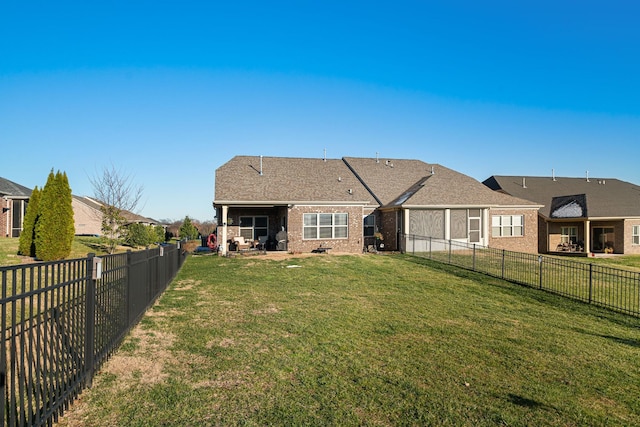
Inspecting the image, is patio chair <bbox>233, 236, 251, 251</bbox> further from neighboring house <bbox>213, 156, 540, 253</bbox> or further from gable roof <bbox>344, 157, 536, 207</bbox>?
gable roof <bbox>344, 157, 536, 207</bbox>

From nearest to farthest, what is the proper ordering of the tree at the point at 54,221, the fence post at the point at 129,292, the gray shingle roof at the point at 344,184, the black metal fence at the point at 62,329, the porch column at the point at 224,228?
the black metal fence at the point at 62,329 → the fence post at the point at 129,292 → the tree at the point at 54,221 → the porch column at the point at 224,228 → the gray shingle roof at the point at 344,184

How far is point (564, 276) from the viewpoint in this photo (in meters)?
13.7

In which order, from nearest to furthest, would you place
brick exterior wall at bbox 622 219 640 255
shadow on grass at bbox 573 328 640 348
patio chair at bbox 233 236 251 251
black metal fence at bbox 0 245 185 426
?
1. black metal fence at bbox 0 245 185 426
2. shadow on grass at bbox 573 328 640 348
3. patio chair at bbox 233 236 251 251
4. brick exterior wall at bbox 622 219 640 255

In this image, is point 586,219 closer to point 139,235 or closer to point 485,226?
point 485,226

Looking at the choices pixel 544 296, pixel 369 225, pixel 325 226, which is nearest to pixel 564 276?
pixel 544 296

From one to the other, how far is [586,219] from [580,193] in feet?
24.6

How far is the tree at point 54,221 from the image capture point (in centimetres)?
1748

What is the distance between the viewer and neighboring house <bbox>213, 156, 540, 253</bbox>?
2242 centimetres

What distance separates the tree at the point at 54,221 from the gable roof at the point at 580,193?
2987cm

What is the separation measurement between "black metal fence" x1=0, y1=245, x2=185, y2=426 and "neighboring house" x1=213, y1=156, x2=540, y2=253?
15596 millimetres

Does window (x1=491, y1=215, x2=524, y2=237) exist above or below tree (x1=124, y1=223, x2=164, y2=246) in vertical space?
above

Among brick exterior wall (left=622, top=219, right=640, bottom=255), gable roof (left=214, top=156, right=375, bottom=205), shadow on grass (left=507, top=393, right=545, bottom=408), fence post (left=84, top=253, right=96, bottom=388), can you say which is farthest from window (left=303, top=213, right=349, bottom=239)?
brick exterior wall (left=622, top=219, right=640, bottom=255)

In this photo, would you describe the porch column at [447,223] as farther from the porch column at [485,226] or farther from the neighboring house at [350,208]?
the porch column at [485,226]

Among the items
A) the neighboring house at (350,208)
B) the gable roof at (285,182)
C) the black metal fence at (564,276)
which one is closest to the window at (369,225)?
the neighboring house at (350,208)
